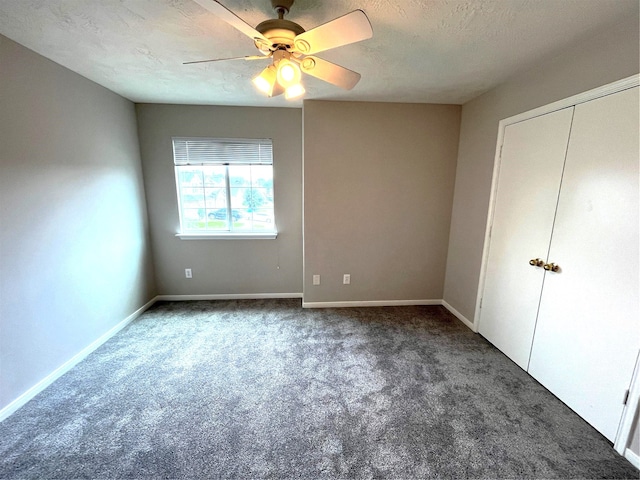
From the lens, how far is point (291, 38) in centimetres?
129

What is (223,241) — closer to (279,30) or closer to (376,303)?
(376,303)

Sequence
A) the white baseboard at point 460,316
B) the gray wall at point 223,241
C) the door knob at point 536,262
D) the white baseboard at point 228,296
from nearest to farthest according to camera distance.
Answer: the door knob at point 536,262 → the white baseboard at point 460,316 → the gray wall at point 223,241 → the white baseboard at point 228,296

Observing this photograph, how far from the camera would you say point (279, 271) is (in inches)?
138

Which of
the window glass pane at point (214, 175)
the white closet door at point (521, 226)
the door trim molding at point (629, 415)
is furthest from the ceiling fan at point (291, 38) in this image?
the door trim molding at point (629, 415)

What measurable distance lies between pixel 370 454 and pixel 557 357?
1.51 meters

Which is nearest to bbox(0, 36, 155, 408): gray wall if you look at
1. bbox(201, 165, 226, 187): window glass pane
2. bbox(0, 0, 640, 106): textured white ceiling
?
bbox(0, 0, 640, 106): textured white ceiling

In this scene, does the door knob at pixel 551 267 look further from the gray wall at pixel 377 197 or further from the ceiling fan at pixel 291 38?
the ceiling fan at pixel 291 38

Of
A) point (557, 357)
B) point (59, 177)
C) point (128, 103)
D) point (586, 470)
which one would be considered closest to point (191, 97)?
point (128, 103)

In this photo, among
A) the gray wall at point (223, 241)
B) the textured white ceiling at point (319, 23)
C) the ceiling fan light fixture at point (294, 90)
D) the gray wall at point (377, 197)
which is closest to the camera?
the textured white ceiling at point (319, 23)

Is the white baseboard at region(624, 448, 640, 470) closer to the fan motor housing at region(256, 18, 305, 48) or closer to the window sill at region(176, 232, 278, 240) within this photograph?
the fan motor housing at region(256, 18, 305, 48)

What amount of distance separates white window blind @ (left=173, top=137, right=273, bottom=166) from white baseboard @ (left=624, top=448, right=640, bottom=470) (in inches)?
141

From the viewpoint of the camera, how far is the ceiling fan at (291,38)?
1.12 m

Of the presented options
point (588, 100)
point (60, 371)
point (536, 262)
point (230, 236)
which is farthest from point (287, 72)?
point (60, 371)

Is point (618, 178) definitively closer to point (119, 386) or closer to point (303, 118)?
point (303, 118)
